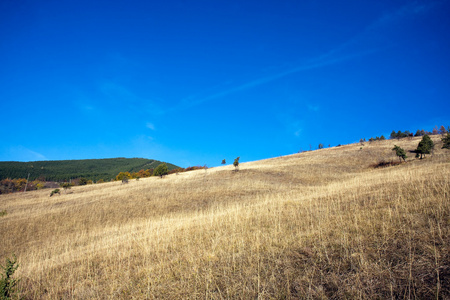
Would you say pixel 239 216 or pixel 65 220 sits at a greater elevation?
pixel 239 216

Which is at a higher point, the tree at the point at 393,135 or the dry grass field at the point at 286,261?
the tree at the point at 393,135

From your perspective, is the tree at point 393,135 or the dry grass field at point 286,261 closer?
the dry grass field at point 286,261

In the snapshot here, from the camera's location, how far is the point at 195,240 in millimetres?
6867

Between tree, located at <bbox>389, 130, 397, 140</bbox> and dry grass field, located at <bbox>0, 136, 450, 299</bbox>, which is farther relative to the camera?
tree, located at <bbox>389, 130, 397, 140</bbox>

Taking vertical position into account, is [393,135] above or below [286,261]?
above

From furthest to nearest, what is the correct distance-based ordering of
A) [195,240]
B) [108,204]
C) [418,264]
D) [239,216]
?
[108,204] → [239,216] → [195,240] → [418,264]

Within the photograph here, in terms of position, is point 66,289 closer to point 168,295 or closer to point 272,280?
point 168,295

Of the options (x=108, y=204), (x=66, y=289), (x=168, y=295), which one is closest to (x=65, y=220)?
(x=108, y=204)

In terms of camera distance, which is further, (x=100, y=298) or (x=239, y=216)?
(x=239, y=216)

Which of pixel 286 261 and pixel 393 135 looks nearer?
pixel 286 261

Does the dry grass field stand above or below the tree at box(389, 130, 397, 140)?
below

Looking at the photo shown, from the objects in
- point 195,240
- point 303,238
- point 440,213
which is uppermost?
point 440,213

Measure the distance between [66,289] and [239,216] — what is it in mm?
6362

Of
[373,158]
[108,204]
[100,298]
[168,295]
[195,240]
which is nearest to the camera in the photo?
[168,295]
